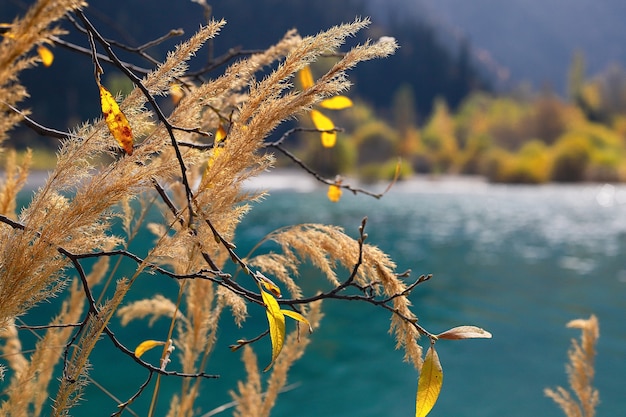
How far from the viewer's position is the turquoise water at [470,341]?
5637mm

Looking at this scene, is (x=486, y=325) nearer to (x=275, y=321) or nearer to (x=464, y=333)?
(x=464, y=333)

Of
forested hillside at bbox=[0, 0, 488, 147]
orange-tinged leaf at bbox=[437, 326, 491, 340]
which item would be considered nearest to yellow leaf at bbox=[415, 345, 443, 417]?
orange-tinged leaf at bbox=[437, 326, 491, 340]

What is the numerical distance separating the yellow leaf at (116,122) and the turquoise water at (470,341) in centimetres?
460

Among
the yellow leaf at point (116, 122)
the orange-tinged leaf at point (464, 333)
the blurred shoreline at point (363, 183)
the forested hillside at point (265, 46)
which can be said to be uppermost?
the forested hillside at point (265, 46)

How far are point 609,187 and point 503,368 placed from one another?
45835 millimetres

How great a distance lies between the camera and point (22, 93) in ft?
3.52

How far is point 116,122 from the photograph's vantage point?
Answer: 1021mm

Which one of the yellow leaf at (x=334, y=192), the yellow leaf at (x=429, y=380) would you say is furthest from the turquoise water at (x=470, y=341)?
the yellow leaf at (x=429, y=380)

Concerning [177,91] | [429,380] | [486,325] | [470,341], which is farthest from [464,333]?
[486,325]

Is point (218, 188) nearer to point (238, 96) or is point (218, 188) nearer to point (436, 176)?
point (238, 96)

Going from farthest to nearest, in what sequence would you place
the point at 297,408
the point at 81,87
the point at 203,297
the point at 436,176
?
the point at 81,87 < the point at 436,176 < the point at 297,408 < the point at 203,297

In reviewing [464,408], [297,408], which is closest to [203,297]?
[297,408]

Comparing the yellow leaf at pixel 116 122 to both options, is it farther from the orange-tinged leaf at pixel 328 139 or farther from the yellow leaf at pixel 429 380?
the orange-tinged leaf at pixel 328 139

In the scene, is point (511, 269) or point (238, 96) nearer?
point (238, 96)
